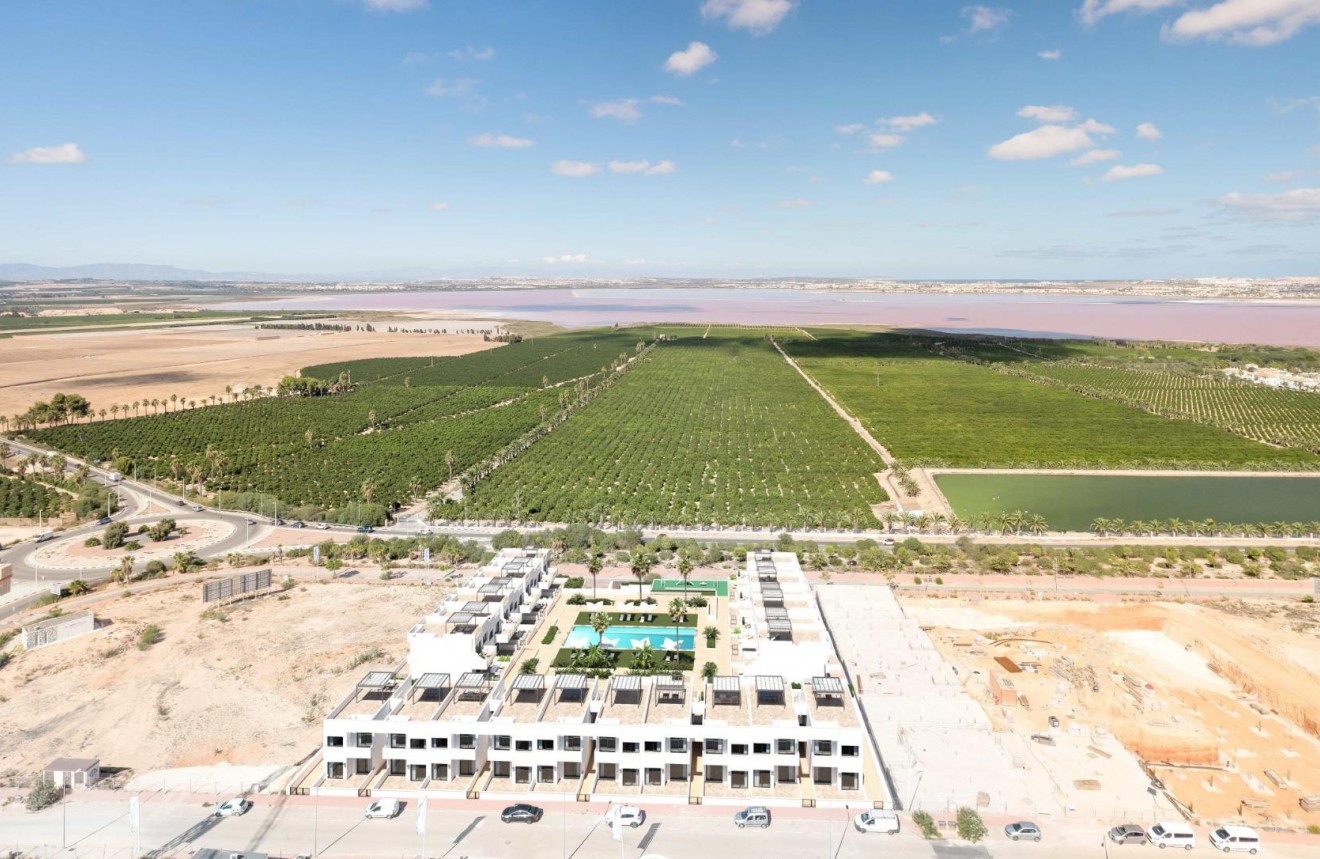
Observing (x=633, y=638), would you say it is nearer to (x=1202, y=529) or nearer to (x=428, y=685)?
(x=428, y=685)

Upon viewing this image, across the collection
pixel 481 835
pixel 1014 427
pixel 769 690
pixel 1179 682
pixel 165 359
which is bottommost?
pixel 481 835

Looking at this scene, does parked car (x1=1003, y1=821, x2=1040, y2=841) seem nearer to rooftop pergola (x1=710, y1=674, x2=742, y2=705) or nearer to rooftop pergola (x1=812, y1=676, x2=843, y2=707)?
rooftop pergola (x1=812, y1=676, x2=843, y2=707)

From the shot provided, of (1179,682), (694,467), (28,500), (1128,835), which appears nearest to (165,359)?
(28,500)

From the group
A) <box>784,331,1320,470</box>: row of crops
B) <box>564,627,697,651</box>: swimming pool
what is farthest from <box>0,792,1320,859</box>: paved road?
<box>784,331,1320,470</box>: row of crops

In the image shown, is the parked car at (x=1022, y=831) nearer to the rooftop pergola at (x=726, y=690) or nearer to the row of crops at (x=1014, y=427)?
the rooftop pergola at (x=726, y=690)

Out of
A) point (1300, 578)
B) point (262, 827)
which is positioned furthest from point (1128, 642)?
point (262, 827)

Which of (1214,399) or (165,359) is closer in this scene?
(1214,399)
